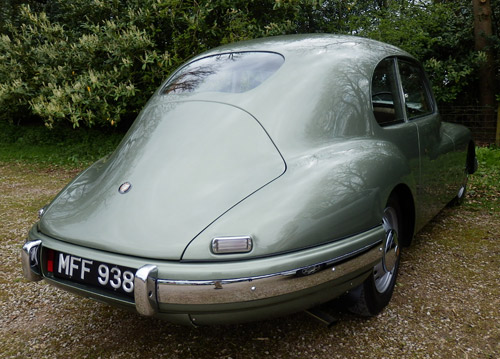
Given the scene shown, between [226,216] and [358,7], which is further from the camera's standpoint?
[358,7]

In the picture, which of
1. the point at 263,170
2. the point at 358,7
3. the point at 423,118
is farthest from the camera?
the point at 358,7

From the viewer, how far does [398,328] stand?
2.33 metres

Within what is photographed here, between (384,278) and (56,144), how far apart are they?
8521 mm

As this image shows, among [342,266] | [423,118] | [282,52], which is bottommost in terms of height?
[342,266]

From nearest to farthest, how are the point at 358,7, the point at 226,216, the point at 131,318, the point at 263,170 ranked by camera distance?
the point at 226,216, the point at 263,170, the point at 131,318, the point at 358,7

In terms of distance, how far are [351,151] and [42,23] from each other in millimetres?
7695

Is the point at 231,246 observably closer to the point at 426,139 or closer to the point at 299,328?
the point at 299,328

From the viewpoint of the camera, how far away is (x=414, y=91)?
3275mm

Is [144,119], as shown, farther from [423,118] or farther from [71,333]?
[423,118]

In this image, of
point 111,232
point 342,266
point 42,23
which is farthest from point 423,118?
point 42,23

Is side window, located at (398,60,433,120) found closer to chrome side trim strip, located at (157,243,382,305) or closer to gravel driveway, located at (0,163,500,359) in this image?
gravel driveway, located at (0,163,500,359)

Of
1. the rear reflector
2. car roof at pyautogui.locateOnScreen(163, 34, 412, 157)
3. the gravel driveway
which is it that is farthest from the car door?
the rear reflector

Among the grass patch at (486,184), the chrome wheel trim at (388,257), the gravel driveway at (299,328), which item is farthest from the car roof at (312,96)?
the grass patch at (486,184)

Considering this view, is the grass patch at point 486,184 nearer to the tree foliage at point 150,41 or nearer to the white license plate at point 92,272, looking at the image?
the tree foliage at point 150,41
